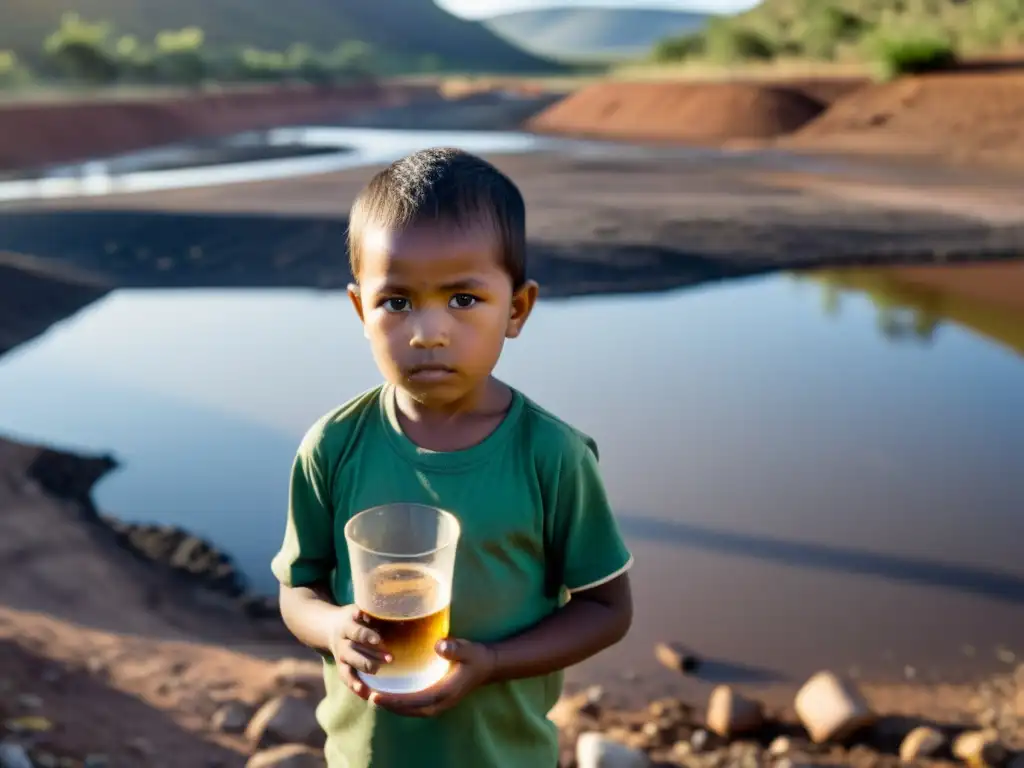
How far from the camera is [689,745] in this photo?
3730 mm

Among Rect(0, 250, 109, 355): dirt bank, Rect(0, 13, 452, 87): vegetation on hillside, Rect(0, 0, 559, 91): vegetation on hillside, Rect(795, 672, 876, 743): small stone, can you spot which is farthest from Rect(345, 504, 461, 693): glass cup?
Rect(0, 0, 559, 91): vegetation on hillside

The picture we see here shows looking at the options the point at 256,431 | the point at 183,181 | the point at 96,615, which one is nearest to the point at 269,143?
the point at 183,181

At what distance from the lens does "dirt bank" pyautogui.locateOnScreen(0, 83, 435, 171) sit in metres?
27.6

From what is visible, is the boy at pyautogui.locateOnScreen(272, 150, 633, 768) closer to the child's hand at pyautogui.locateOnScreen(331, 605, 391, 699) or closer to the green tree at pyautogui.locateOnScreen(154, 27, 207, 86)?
the child's hand at pyautogui.locateOnScreen(331, 605, 391, 699)

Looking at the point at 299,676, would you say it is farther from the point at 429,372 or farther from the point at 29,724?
the point at 429,372

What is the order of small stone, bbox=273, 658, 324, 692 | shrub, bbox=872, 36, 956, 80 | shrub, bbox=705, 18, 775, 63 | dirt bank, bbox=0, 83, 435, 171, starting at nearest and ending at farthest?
small stone, bbox=273, 658, 324, 692 → dirt bank, bbox=0, 83, 435, 171 → shrub, bbox=872, 36, 956, 80 → shrub, bbox=705, 18, 775, 63

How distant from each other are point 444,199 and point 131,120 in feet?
115

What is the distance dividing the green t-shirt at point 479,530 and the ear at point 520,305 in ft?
0.36

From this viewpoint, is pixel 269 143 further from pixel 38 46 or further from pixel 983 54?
pixel 38 46

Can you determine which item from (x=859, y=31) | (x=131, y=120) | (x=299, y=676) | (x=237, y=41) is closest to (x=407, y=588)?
(x=299, y=676)

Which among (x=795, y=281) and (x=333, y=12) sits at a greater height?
(x=333, y=12)

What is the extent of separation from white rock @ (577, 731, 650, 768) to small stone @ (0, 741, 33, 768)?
67.1 inches

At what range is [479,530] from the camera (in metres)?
1.54

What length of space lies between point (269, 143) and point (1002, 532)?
99.2 ft
